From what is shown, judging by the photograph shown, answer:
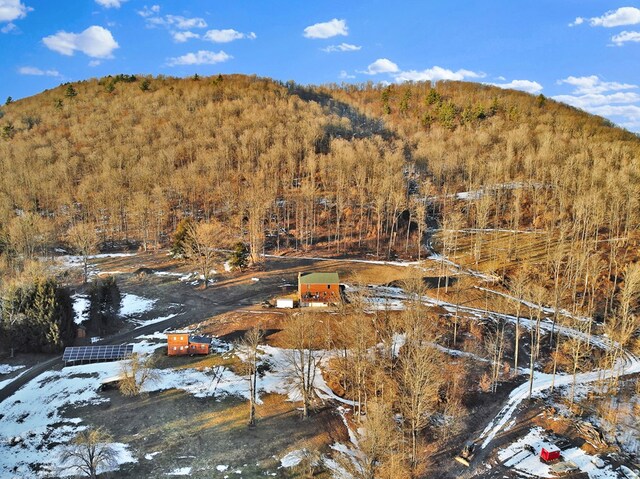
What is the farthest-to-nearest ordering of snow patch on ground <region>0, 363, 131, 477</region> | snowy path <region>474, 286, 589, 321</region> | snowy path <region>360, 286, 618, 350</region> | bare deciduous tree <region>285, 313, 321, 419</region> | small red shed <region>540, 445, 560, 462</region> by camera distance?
snowy path <region>474, 286, 589, 321</region>, snowy path <region>360, 286, 618, 350</region>, bare deciduous tree <region>285, 313, 321, 419</region>, small red shed <region>540, 445, 560, 462</region>, snow patch on ground <region>0, 363, 131, 477</region>

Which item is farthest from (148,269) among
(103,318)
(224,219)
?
(224,219)

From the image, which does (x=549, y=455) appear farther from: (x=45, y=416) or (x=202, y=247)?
(x=202, y=247)

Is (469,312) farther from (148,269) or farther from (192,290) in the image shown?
(148,269)

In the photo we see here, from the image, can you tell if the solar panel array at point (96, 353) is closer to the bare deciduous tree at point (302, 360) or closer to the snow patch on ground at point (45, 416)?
the snow patch on ground at point (45, 416)

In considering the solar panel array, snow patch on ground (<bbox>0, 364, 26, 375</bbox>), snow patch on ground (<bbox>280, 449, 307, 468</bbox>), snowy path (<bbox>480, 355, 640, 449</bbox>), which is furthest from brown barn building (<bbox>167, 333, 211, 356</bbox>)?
snowy path (<bbox>480, 355, 640, 449</bbox>)

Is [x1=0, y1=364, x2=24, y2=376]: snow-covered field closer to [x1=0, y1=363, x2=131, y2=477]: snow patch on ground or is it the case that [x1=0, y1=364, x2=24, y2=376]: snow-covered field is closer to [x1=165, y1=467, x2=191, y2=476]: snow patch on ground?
[x1=0, y1=363, x2=131, y2=477]: snow patch on ground

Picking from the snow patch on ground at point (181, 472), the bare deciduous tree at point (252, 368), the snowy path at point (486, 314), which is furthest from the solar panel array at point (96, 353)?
the snowy path at point (486, 314)
